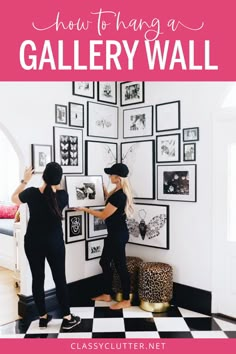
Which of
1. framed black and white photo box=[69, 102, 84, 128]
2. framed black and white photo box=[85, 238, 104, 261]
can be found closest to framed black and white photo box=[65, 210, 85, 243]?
framed black and white photo box=[85, 238, 104, 261]

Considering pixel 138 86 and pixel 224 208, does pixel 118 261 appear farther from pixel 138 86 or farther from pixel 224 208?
pixel 138 86

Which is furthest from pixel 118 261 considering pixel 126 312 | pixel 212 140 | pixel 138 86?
pixel 138 86

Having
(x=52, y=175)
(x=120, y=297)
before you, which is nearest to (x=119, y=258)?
(x=120, y=297)

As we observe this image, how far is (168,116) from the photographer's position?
139 inches

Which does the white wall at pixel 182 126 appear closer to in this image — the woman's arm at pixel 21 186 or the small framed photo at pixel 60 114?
the small framed photo at pixel 60 114

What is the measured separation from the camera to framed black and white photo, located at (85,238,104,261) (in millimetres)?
3689

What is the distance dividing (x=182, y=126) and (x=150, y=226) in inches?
47.3

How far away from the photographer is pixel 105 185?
3.91 meters

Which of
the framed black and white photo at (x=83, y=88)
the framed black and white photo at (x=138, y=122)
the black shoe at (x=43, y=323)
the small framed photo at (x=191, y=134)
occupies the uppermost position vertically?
the framed black and white photo at (x=83, y=88)

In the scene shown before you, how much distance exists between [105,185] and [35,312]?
1607 millimetres

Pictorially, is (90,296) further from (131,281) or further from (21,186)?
(21,186)

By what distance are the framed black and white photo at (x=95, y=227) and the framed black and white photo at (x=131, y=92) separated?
4.45 ft

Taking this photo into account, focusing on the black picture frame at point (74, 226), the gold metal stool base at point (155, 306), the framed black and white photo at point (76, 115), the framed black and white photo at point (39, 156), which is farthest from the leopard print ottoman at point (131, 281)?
the framed black and white photo at point (76, 115)

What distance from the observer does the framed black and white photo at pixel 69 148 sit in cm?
335
